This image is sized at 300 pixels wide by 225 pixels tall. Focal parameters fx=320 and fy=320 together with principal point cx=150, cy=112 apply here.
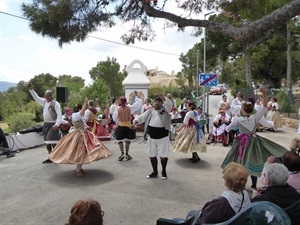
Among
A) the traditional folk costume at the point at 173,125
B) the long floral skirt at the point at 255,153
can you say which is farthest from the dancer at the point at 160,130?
the traditional folk costume at the point at 173,125

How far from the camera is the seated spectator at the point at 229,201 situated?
8.30 ft

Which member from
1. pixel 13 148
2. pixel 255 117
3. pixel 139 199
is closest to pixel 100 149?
pixel 139 199

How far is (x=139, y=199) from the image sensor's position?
5012 millimetres

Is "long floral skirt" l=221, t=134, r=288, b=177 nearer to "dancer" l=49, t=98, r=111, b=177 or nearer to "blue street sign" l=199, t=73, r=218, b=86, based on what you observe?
"dancer" l=49, t=98, r=111, b=177

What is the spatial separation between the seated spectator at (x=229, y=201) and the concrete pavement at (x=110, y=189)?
5.85ft

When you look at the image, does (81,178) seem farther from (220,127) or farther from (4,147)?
(220,127)

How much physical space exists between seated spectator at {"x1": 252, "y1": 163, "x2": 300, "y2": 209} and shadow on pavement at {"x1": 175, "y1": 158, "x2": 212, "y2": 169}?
4387 mm

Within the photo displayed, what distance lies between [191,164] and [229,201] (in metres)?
4.79

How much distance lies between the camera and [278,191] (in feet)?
8.60

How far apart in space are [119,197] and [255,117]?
2.63 metres

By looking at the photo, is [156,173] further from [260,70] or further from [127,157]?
[260,70]

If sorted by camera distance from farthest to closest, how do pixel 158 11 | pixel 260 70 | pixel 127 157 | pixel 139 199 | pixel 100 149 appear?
pixel 260 70 → pixel 127 157 → pixel 100 149 → pixel 158 11 → pixel 139 199

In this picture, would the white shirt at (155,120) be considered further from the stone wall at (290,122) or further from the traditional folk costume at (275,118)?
the stone wall at (290,122)

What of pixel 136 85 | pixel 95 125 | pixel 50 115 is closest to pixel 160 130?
pixel 50 115
